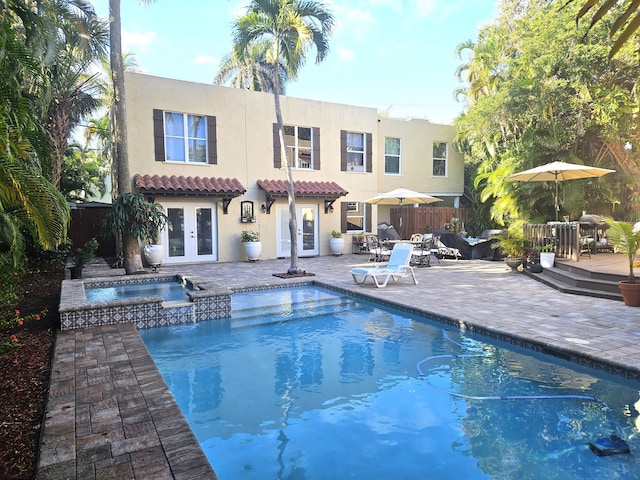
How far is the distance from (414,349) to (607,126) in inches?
450

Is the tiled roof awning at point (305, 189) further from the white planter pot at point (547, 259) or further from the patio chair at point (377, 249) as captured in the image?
the white planter pot at point (547, 259)

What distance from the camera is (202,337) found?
21.7 feet

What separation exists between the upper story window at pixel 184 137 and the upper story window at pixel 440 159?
1101cm

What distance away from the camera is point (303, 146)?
55.1 feet

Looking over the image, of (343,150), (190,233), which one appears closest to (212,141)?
(190,233)

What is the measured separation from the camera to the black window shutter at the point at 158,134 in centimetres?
1375

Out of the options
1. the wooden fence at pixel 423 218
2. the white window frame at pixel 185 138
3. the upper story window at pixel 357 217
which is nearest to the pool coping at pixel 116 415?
the white window frame at pixel 185 138

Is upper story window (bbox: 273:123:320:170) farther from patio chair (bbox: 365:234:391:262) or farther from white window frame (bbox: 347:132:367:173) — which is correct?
patio chair (bbox: 365:234:391:262)

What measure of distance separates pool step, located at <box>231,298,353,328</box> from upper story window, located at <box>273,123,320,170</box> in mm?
8788

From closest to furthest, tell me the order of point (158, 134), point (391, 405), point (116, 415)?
point (116, 415) < point (391, 405) < point (158, 134)

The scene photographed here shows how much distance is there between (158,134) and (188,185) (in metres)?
1.99

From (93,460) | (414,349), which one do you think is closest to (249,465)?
(93,460)

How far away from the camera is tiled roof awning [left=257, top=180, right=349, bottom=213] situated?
50.0 ft

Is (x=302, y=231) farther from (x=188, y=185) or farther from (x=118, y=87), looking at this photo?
(x=118, y=87)
